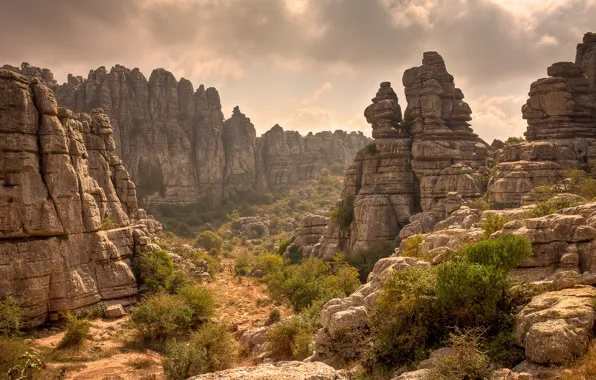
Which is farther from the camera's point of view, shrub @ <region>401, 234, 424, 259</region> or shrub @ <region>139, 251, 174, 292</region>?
shrub @ <region>139, 251, 174, 292</region>

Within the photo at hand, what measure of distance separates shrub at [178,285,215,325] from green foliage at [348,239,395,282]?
1355cm

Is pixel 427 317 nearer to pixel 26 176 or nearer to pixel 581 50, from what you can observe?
pixel 26 176

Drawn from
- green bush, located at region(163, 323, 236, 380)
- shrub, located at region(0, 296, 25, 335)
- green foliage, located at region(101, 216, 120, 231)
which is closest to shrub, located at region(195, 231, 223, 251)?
green foliage, located at region(101, 216, 120, 231)

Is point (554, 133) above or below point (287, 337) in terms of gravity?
above

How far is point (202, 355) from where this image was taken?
16.0 m

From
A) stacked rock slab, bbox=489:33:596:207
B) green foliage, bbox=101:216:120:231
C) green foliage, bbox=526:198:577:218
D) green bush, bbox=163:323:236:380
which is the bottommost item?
green bush, bbox=163:323:236:380

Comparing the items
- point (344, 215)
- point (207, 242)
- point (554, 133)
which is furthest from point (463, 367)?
point (207, 242)

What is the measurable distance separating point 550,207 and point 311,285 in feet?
47.1

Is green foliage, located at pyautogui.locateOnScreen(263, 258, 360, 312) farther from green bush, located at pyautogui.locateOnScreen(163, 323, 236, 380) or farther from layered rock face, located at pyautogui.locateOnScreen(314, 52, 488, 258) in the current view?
layered rock face, located at pyautogui.locateOnScreen(314, 52, 488, 258)

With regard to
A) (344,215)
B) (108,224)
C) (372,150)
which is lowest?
(344,215)

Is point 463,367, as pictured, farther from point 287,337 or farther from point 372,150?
point 372,150

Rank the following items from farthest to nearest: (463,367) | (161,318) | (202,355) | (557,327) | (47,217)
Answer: (47,217) < (161,318) < (202,355) < (557,327) < (463,367)

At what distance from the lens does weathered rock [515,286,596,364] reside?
7883mm

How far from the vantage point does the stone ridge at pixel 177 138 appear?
74.3 metres
